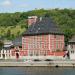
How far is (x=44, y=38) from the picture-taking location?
11000 cm

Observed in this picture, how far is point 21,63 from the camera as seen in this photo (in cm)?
8838

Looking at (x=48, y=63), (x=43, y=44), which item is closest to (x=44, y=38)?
(x=43, y=44)

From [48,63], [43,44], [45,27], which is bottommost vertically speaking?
[48,63]

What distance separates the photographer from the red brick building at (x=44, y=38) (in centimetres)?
10806

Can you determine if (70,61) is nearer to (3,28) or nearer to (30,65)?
(30,65)

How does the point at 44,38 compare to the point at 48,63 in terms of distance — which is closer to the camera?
the point at 48,63

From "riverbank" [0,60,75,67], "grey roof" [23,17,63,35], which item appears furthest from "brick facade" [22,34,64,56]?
"riverbank" [0,60,75,67]

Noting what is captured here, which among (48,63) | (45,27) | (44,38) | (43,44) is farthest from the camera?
(44,38)

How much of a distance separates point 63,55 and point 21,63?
17175mm

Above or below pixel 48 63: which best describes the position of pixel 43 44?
above

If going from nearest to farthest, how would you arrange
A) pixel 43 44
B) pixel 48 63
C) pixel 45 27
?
pixel 48 63 → pixel 45 27 → pixel 43 44

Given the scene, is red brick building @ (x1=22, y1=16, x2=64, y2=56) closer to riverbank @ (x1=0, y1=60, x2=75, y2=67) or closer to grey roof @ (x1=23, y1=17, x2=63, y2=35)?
grey roof @ (x1=23, y1=17, x2=63, y2=35)

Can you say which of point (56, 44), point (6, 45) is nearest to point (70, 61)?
point (56, 44)

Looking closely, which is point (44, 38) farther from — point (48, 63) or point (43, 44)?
point (48, 63)
